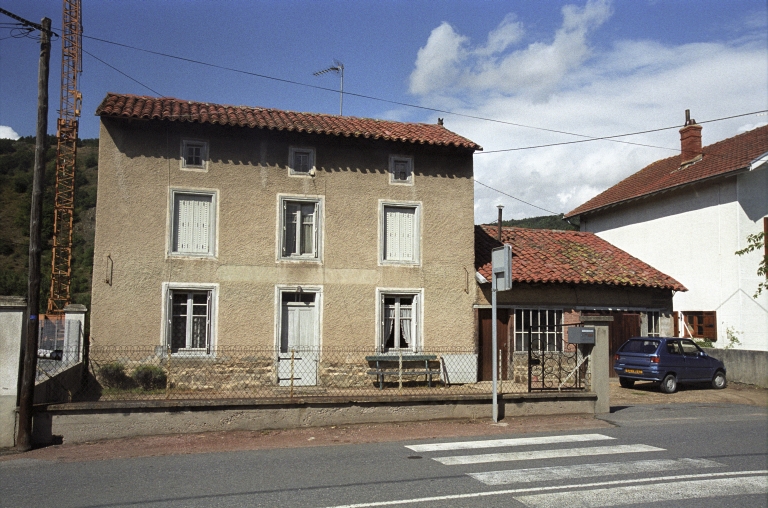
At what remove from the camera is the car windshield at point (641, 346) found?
1677cm

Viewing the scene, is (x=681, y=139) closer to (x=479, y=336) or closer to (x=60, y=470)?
(x=479, y=336)

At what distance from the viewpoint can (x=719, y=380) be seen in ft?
57.8

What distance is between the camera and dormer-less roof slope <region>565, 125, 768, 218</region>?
20914 millimetres

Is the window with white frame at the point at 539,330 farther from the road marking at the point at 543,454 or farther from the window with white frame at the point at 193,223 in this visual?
the window with white frame at the point at 193,223

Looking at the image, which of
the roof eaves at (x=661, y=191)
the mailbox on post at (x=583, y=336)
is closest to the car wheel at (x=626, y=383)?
the mailbox on post at (x=583, y=336)

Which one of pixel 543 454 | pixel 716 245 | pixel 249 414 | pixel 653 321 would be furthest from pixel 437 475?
pixel 716 245

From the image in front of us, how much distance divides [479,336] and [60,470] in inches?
451

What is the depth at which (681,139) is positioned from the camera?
25.8 metres

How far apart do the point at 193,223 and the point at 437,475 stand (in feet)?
33.5

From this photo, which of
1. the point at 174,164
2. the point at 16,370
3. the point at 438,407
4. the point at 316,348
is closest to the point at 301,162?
the point at 174,164

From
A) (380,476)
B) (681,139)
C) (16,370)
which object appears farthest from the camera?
(681,139)

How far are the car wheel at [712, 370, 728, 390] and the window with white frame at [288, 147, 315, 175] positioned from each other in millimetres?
12353

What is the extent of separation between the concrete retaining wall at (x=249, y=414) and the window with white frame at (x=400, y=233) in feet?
19.8

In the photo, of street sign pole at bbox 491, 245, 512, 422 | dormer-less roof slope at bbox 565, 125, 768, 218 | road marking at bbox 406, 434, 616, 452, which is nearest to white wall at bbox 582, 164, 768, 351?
dormer-less roof slope at bbox 565, 125, 768, 218
